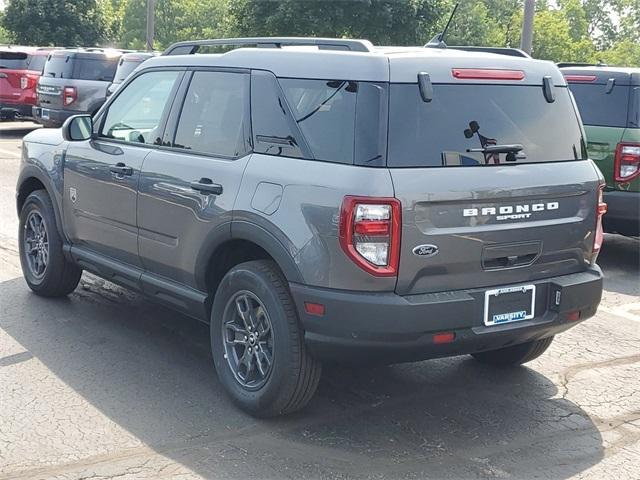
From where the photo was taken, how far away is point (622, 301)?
715cm

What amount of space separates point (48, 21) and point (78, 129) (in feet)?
122

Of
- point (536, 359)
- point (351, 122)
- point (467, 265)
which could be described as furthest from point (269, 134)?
point (536, 359)

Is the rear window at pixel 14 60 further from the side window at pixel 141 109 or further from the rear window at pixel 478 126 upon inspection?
the rear window at pixel 478 126

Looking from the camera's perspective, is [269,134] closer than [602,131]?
Yes

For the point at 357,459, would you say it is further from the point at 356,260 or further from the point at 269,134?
the point at 269,134

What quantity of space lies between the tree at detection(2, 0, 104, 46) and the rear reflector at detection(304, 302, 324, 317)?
129 feet

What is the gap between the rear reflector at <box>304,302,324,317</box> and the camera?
3969mm

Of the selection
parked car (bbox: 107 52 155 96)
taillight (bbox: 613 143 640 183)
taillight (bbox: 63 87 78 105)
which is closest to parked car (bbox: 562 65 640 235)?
taillight (bbox: 613 143 640 183)

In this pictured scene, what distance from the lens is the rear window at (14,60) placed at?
20141 millimetres

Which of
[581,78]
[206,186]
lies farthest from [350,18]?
[206,186]

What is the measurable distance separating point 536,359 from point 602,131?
3443 mm

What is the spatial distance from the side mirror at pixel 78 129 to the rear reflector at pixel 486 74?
280 centimetres

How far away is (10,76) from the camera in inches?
791

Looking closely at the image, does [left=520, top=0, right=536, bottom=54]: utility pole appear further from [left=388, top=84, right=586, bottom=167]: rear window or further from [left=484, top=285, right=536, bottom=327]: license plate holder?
[left=484, top=285, right=536, bottom=327]: license plate holder
